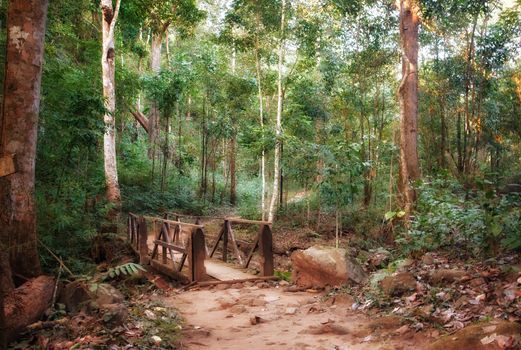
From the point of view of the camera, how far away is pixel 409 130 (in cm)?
1021

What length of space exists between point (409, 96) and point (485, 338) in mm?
8043

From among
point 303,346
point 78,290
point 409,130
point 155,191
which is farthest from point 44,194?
point 155,191

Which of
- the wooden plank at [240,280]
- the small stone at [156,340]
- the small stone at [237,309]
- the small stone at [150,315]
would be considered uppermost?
the small stone at [156,340]

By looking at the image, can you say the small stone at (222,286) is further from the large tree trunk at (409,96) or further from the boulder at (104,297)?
the large tree trunk at (409,96)

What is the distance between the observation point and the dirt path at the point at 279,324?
4.53m

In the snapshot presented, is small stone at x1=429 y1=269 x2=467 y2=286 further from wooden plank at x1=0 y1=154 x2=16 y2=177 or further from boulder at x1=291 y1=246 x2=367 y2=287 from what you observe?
wooden plank at x1=0 y1=154 x2=16 y2=177

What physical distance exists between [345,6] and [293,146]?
Result: 5.34 metres

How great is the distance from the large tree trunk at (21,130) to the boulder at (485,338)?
15.0ft

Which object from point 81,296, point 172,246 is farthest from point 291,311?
point 172,246

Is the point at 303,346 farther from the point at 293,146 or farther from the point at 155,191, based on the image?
the point at 155,191

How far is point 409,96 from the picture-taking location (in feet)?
34.2

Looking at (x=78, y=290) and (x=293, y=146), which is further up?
(x=293, y=146)

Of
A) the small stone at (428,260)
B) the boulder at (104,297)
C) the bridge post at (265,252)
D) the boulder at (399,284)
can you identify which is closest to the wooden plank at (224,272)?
the bridge post at (265,252)

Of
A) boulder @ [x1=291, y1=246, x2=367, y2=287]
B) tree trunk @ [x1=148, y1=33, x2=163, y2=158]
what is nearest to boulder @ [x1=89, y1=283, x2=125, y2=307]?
boulder @ [x1=291, y1=246, x2=367, y2=287]
